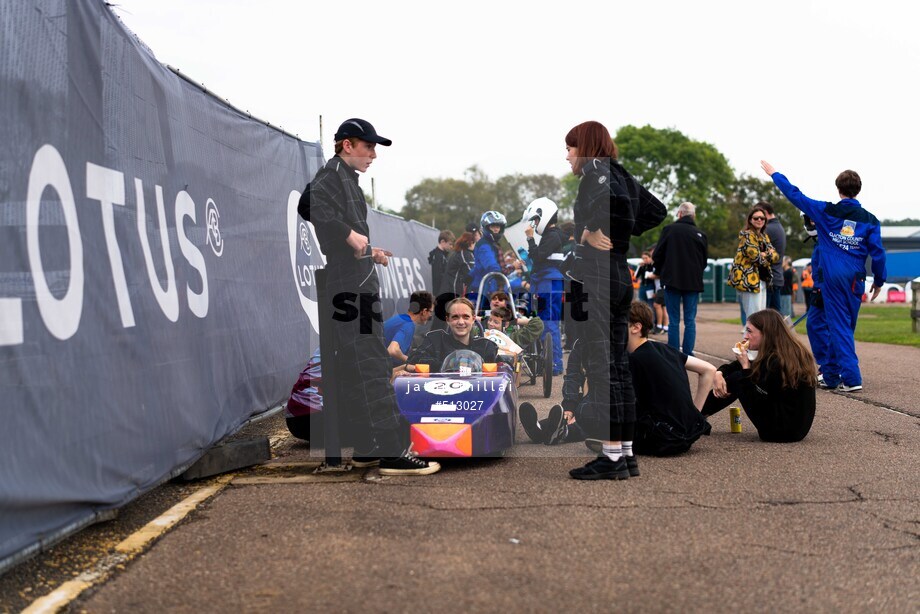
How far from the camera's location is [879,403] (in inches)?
348

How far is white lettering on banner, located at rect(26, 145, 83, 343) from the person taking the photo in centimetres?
404

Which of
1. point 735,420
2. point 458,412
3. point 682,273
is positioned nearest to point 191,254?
point 458,412

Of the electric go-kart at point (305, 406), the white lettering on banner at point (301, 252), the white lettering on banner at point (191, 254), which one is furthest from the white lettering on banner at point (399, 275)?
the white lettering on banner at point (191, 254)

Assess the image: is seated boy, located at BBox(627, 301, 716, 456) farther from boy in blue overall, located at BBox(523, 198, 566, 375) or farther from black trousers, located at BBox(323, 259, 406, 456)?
boy in blue overall, located at BBox(523, 198, 566, 375)

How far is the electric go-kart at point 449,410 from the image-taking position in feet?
19.8

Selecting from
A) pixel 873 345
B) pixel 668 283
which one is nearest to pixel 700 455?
pixel 668 283

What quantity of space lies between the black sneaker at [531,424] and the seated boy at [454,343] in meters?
0.66

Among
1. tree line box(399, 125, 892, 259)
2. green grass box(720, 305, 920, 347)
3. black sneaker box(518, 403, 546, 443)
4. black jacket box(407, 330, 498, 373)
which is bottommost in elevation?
green grass box(720, 305, 920, 347)

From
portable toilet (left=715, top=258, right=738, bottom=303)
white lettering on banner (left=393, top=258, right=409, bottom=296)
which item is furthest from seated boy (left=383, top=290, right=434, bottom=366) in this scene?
portable toilet (left=715, top=258, right=738, bottom=303)

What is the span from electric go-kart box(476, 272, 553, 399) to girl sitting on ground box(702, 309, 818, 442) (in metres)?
2.88

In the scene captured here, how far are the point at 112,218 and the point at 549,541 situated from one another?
2.51m

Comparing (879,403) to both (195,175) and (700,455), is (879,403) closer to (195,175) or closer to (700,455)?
(700,455)

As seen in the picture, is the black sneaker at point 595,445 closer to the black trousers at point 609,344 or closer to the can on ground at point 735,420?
the black trousers at point 609,344

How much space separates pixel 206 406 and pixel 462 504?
1926 millimetres
